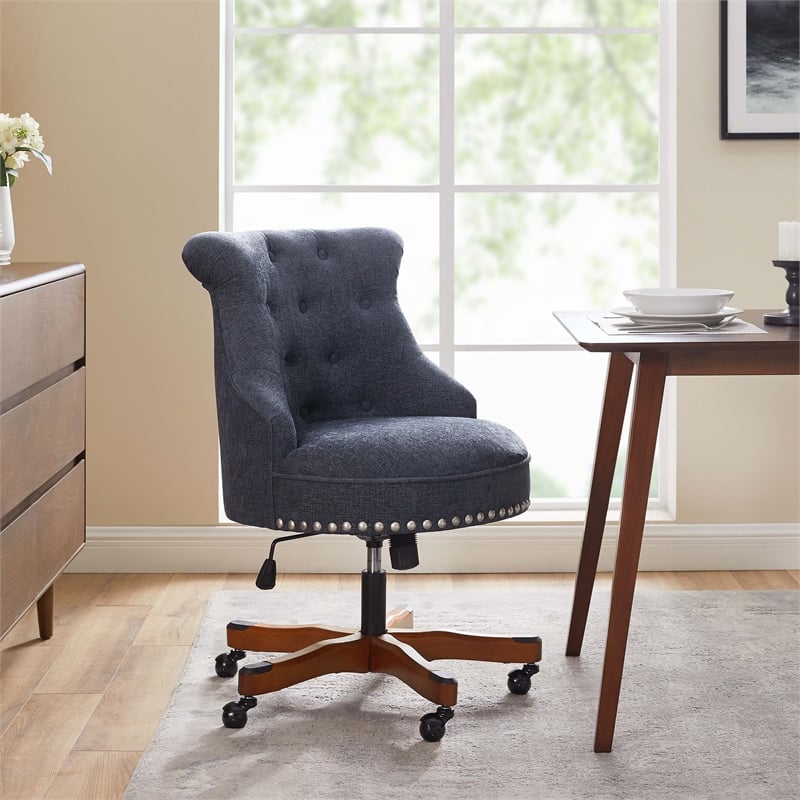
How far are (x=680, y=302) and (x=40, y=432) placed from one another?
142 centimetres

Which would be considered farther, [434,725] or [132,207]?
[132,207]

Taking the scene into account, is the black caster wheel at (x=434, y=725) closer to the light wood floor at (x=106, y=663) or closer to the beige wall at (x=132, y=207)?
the light wood floor at (x=106, y=663)

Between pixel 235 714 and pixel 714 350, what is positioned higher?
pixel 714 350

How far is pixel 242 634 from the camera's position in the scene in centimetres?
254

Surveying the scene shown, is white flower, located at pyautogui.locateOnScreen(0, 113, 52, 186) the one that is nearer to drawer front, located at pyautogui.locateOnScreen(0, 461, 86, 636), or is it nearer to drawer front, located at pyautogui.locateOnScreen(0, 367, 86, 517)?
drawer front, located at pyautogui.locateOnScreen(0, 367, 86, 517)

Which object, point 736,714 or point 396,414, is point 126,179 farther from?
point 736,714

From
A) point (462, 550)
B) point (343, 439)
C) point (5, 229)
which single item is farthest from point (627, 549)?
point (5, 229)

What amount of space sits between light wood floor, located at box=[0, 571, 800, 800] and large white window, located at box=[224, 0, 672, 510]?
47 cm

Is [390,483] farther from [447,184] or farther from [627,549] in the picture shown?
[447,184]

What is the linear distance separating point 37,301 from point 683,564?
2101 mm

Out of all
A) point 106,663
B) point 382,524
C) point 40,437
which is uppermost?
point 40,437

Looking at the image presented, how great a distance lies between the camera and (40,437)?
2.57 meters

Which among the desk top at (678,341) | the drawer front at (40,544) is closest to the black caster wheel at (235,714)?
the drawer front at (40,544)

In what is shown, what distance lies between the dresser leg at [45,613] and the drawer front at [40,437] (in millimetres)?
340
